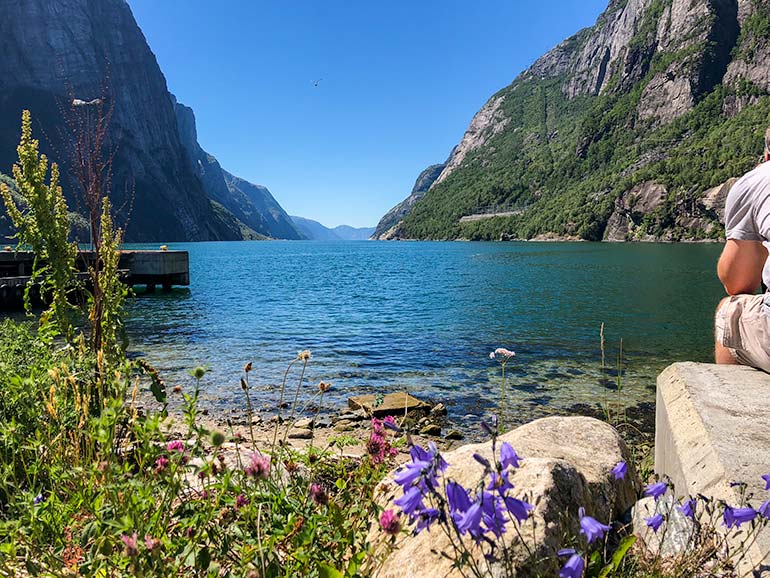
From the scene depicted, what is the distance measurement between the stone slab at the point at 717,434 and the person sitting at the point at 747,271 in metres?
0.25

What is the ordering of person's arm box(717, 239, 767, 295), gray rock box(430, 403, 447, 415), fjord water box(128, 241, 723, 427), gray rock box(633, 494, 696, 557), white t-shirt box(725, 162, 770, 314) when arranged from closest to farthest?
gray rock box(633, 494, 696, 557), white t-shirt box(725, 162, 770, 314), person's arm box(717, 239, 767, 295), gray rock box(430, 403, 447, 415), fjord water box(128, 241, 723, 427)

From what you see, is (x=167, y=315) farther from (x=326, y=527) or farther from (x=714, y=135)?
(x=714, y=135)

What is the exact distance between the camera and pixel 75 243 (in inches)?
219

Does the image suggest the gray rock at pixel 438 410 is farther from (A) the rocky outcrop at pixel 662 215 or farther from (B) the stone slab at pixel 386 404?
(A) the rocky outcrop at pixel 662 215

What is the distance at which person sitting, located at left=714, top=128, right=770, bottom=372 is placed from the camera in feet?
13.5

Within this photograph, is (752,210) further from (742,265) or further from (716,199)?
(716,199)

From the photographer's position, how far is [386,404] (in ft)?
37.1

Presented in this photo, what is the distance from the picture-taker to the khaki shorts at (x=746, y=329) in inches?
165

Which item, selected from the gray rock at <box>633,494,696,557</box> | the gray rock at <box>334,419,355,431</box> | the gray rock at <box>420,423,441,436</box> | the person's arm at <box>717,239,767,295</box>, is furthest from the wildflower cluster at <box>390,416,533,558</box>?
the gray rock at <box>334,419,355,431</box>

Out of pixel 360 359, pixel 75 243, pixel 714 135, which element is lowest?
pixel 360 359

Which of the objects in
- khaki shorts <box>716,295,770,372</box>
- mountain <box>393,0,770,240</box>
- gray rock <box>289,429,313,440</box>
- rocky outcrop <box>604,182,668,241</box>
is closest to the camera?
khaki shorts <box>716,295,770,372</box>

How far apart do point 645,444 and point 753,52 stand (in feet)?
677

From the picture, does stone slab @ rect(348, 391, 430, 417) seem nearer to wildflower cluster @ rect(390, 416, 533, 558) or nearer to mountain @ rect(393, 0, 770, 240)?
wildflower cluster @ rect(390, 416, 533, 558)

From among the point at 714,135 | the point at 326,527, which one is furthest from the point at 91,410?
the point at 714,135
